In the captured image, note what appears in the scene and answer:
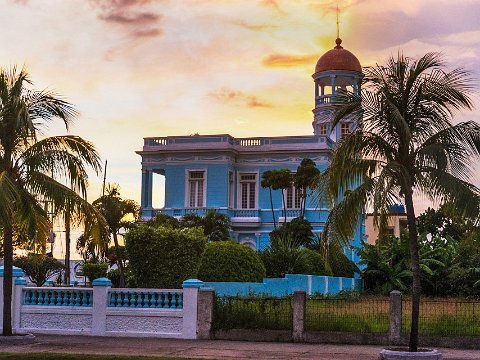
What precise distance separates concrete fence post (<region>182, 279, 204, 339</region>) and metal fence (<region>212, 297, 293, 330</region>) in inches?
18.8

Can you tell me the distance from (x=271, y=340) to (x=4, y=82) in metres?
8.40

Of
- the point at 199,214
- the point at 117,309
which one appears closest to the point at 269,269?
the point at 117,309

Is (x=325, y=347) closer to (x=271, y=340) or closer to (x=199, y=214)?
(x=271, y=340)

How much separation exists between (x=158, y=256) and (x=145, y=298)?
122 inches

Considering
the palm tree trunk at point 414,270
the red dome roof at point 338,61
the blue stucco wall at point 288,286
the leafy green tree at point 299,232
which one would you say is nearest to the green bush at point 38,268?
the leafy green tree at point 299,232

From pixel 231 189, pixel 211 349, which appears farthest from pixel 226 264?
pixel 231 189

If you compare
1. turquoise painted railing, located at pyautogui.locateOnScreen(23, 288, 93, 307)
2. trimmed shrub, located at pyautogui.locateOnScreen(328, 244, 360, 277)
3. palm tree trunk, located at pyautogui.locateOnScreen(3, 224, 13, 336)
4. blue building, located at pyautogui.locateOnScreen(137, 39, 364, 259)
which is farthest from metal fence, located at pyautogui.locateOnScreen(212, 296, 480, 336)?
blue building, located at pyautogui.locateOnScreen(137, 39, 364, 259)

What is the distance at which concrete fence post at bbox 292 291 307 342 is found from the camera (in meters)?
19.2

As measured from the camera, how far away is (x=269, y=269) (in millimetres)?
31906

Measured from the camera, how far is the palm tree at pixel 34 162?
57.8 feet

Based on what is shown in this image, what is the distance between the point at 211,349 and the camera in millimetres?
17734

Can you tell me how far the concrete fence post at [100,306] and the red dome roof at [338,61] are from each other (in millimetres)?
34832

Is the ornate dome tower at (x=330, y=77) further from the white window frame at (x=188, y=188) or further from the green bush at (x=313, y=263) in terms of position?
the green bush at (x=313, y=263)

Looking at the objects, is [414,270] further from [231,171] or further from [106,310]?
[231,171]
